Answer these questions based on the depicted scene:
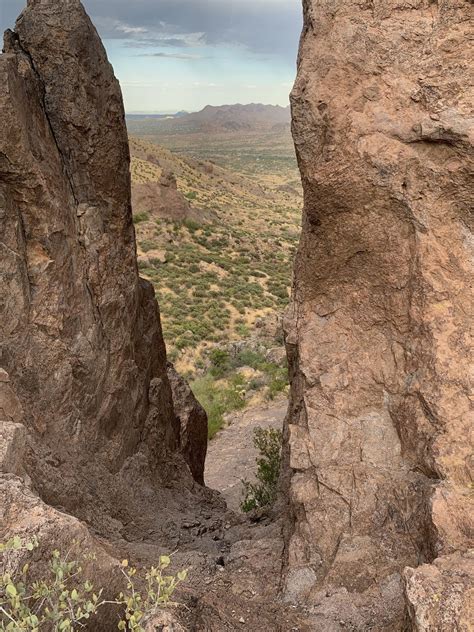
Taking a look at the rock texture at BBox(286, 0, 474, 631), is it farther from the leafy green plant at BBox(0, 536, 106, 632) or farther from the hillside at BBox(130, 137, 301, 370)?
the hillside at BBox(130, 137, 301, 370)

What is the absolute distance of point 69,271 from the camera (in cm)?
657

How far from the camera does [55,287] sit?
6.29 meters

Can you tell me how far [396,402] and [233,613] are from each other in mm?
2129

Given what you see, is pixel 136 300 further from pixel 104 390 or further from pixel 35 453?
pixel 35 453

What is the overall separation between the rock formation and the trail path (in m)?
5.77

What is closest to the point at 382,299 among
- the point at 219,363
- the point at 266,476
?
the point at 266,476

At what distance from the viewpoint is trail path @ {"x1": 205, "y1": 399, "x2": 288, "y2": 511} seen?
45.8 feet

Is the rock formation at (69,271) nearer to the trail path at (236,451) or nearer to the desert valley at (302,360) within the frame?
the desert valley at (302,360)

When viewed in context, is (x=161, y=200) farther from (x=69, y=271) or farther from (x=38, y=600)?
(x=38, y=600)

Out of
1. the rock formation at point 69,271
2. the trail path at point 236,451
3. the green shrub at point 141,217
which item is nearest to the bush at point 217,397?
the trail path at point 236,451

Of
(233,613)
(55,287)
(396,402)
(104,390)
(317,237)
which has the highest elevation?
(317,237)

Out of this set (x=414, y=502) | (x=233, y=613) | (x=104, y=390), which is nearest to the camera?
(x=233, y=613)

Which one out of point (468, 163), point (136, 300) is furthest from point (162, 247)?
point (468, 163)

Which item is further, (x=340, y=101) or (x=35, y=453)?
(x=35, y=453)
